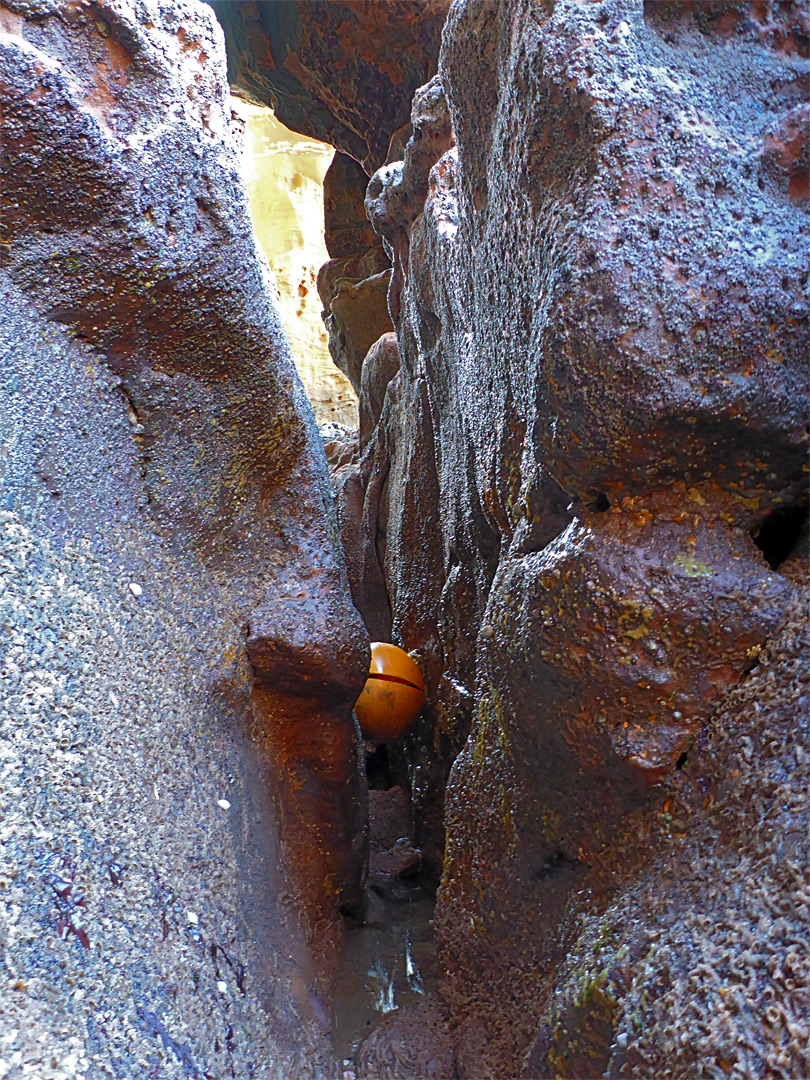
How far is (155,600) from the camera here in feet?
6.62

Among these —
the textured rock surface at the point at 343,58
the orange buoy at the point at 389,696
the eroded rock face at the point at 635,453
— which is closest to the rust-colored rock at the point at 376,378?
the textured rock surface at the point at 343,58

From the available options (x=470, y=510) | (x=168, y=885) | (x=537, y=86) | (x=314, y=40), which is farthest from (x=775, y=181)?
(x=314, y=40)

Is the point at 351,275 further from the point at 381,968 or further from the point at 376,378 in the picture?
the point at 381,968

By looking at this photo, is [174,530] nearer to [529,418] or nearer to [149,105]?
[529,418]

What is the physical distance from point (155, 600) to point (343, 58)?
4.87 metres

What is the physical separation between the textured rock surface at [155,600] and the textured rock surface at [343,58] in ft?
10.8

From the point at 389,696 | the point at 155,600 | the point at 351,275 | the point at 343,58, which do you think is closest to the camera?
the point at 155,600

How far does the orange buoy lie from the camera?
3047mm

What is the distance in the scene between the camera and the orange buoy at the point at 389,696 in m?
3.05

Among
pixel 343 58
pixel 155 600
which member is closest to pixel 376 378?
pixel 343 58

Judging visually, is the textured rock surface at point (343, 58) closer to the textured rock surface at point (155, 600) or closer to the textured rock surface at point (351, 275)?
the textured rock surface at point (351, 275)

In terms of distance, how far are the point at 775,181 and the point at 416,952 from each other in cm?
233

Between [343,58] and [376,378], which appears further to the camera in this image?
[343,58]

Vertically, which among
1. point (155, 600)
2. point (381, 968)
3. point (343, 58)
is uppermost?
point (343, 58)
